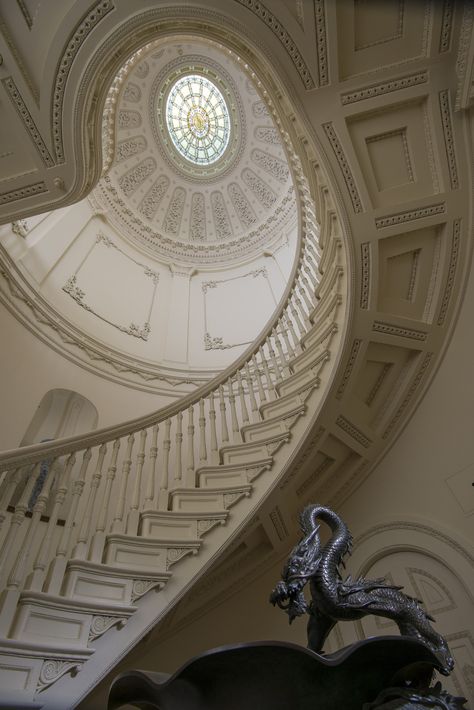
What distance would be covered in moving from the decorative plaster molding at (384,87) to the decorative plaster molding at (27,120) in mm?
2383

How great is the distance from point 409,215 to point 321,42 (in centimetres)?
141

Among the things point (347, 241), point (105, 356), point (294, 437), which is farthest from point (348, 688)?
point (105, 356)

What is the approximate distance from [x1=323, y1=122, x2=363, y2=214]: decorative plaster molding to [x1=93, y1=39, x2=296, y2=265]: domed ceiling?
21.8ft

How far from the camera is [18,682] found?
2062 mm

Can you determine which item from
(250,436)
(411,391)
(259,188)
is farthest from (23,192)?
(259,188)

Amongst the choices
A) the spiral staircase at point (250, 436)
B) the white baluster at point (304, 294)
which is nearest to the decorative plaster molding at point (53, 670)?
the spiral staircase at point (250, 436)

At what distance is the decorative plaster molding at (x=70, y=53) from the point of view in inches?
114

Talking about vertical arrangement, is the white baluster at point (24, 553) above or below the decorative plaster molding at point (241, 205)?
below

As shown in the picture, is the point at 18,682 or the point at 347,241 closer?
the point at 18,682

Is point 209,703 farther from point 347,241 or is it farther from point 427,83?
point 427,83

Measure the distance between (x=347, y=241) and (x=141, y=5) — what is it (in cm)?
230

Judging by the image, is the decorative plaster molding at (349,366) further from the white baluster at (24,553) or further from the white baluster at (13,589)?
the white baluster at (13,589)

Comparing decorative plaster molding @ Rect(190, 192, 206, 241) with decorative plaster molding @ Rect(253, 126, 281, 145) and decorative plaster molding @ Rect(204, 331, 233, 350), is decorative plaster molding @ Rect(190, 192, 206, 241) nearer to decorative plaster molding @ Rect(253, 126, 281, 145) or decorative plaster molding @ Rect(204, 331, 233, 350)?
decorative plaster molding @ Rect(253, 126, 281, 145)

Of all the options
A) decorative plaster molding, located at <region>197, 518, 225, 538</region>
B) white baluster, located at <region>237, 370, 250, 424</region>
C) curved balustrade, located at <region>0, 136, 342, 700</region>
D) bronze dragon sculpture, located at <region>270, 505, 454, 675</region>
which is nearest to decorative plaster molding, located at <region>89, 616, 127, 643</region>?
curved balustrade, located at <region>0, 136, 342, 700</region>
